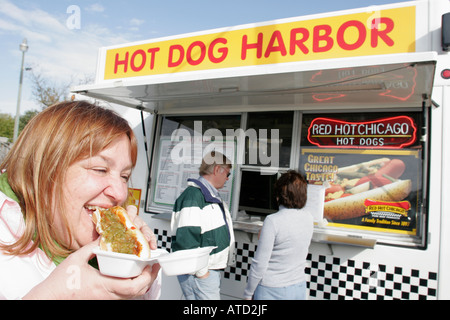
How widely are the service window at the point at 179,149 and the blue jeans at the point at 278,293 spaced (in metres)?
1.78

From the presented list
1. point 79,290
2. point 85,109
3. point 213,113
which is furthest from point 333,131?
point 79,290

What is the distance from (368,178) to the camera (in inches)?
118

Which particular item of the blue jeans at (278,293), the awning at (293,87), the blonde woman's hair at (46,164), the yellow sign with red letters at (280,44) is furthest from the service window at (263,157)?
the blonde woman's hair at (46,164)

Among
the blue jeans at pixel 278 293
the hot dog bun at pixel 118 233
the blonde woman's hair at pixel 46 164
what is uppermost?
the blonde woman's hair at pixel 46 164

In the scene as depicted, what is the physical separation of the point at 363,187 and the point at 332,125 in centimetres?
73

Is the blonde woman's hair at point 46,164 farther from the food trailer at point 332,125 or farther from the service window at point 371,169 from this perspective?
the service window at point 371,169

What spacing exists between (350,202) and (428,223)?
68cm

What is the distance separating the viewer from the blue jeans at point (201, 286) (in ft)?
8.70

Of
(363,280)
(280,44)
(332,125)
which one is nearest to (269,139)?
(332,125)

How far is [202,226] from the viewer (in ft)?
8.84

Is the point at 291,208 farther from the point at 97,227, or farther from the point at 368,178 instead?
the point at 97,227

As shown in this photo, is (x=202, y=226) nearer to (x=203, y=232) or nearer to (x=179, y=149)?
(x=203, y=232)

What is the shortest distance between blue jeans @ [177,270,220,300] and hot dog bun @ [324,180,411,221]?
133 centimetres
